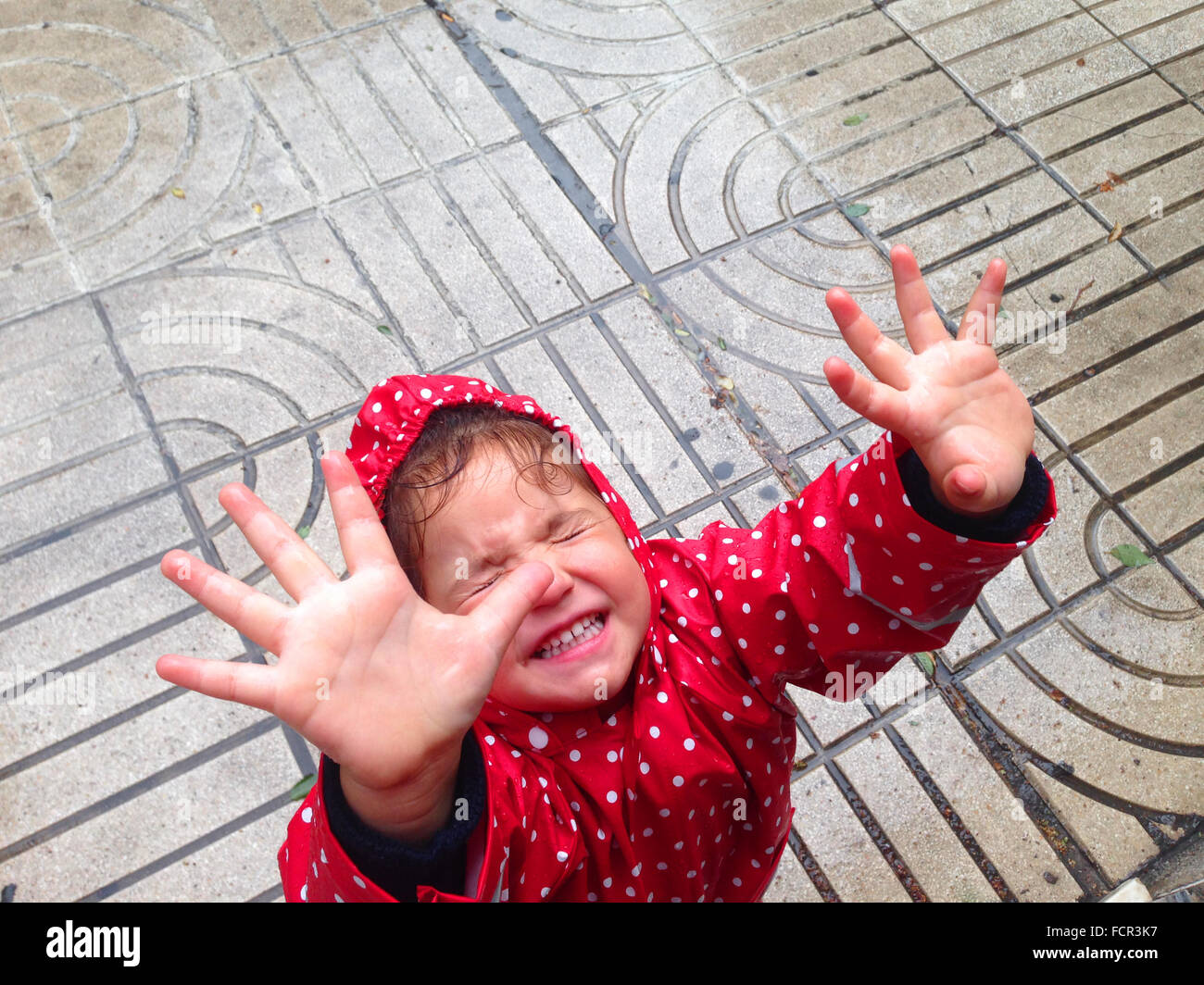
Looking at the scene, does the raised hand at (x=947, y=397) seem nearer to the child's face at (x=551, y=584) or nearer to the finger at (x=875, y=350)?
the finger at (x=875, y=350)

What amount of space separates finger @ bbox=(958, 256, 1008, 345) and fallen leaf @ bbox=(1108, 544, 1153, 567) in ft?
4.52

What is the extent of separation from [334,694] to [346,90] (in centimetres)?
268

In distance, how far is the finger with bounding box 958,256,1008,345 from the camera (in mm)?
1245

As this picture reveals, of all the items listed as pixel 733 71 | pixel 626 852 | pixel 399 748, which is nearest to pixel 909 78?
pixel 733 71

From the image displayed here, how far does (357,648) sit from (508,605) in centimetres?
17

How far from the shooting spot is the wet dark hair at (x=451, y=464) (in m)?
1.46

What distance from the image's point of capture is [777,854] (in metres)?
1.73

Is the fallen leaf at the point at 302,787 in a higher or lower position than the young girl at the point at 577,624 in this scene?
lower

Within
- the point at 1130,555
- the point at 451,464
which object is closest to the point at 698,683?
the point at 451,464

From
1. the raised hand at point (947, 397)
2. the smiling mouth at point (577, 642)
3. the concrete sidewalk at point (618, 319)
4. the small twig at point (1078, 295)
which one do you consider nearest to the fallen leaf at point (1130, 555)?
the concrete sidewalk at point (618, 319)

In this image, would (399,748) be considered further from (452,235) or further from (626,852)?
(452,235)

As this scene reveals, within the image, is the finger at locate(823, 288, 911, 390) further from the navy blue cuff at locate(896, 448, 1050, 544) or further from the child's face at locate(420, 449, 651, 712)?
the child's face at locate(420, 449, 651, 712)

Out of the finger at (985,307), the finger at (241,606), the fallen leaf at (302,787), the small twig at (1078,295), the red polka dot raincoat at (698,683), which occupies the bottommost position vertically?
the small twig at (1078,295)

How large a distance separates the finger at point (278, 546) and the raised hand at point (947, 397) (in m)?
Answer: 0.63
